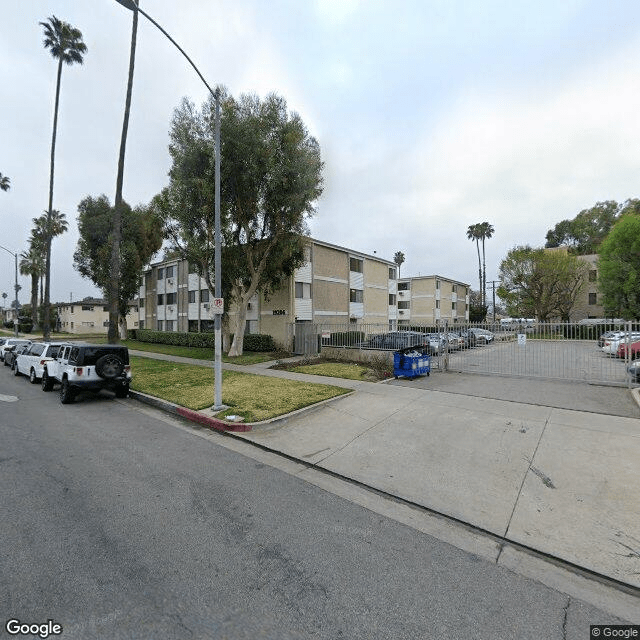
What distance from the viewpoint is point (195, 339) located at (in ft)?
91.7

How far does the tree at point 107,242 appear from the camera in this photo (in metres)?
30.3

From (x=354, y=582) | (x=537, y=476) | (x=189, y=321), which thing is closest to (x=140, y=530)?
(x=354, y=582)

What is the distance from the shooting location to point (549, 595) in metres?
3.07

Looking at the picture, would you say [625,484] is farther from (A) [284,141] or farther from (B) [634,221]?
(B) [634,221]

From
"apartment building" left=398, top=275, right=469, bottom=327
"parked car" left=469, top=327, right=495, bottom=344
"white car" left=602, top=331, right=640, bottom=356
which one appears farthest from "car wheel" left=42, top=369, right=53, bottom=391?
"apartment building" left=398, top=275, right=469, bottom=327

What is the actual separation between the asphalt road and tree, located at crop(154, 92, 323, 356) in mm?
15112

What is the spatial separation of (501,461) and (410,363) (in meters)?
6.91

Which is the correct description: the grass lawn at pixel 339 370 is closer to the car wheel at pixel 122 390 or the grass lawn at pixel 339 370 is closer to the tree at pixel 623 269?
the car wheel at pixel 122 390

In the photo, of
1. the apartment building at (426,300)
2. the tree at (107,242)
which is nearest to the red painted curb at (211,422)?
the tree at (107,242)

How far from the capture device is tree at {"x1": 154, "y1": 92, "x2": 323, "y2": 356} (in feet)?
57.0

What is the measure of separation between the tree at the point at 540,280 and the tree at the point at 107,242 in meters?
38.2

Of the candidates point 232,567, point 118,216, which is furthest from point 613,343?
point 118,216

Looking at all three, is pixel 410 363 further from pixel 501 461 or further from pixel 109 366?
pixel 109 366

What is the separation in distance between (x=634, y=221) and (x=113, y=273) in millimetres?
41611
